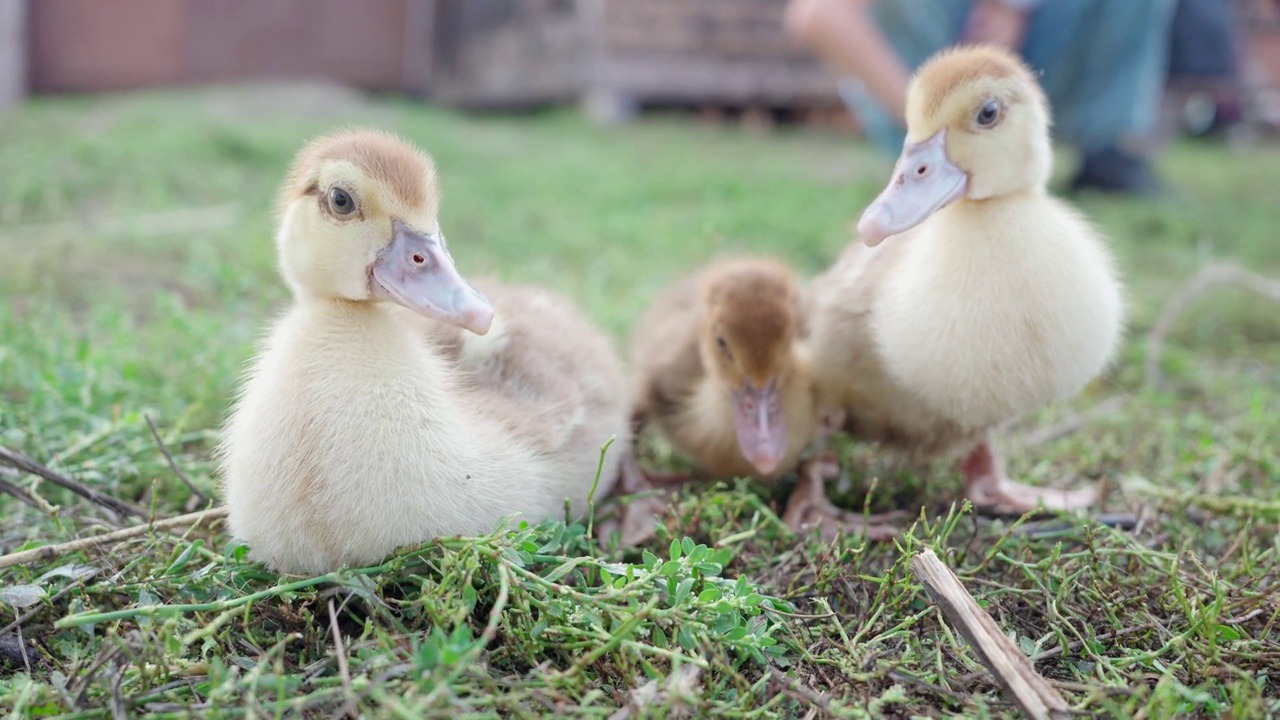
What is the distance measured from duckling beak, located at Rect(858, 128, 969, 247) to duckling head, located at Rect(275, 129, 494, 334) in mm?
967

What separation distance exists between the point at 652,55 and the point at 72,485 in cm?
1109

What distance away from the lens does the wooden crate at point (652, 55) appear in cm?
1218

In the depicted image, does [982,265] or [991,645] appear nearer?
[991,645]

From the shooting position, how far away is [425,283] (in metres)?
1.97

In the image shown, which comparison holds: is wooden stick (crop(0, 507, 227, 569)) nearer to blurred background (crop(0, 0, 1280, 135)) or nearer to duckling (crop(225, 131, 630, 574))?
duckling (crop(225, 131, 630, 574))

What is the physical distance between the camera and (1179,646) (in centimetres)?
187

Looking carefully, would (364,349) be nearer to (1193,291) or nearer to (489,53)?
(1193,291)

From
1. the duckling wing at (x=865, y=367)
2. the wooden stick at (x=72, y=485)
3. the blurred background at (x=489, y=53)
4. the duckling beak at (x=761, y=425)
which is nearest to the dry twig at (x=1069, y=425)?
the duckling wing at (x=865, y=367)

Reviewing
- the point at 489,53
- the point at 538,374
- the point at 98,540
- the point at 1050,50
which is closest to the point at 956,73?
the point at 538,374

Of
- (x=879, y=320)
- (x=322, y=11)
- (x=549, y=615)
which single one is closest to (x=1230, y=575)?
(x=879, y=320)

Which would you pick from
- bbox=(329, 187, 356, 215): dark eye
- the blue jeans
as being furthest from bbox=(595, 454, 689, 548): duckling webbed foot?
the blue jeans

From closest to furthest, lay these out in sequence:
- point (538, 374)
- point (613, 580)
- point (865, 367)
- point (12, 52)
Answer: point (613, 580) < point (538, 374) < point (865, 367) < point (12, 52)

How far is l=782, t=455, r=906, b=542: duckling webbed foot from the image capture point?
2.46m

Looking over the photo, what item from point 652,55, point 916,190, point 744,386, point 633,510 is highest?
→ point 652,55
